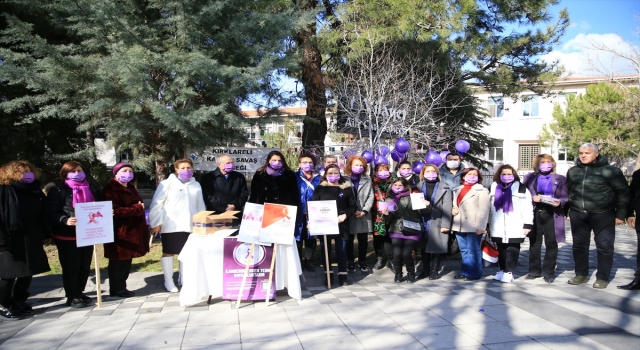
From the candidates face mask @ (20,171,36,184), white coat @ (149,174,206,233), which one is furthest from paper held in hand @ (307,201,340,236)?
face mask @ (20,171,36,184)

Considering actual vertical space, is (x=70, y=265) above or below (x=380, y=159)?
below

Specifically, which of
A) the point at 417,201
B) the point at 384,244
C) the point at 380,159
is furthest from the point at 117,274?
the point at 380,159

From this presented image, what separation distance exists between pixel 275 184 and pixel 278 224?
3.26 ft

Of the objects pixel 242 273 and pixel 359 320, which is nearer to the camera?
pixel 359 320

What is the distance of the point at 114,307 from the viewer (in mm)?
5406

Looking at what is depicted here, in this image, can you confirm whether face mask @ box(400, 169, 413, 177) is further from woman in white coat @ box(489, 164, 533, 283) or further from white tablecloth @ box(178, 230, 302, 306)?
white tablecloth @ box(178, 230, 302, 306)

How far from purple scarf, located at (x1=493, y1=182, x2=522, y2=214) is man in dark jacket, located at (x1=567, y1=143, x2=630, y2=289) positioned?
2.82 ft

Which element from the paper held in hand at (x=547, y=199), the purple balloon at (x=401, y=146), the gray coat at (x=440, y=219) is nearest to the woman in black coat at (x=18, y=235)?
the gray coat at (x=440, y=219)

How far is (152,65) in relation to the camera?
24.8ft

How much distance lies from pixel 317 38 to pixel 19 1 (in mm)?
6279

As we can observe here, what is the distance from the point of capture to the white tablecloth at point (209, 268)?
532 centimetres

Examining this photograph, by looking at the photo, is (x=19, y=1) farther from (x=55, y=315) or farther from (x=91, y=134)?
(x=55, y=315)

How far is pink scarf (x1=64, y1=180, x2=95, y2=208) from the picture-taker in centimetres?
548

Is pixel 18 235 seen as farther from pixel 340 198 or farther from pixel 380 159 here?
pixel 380 159
